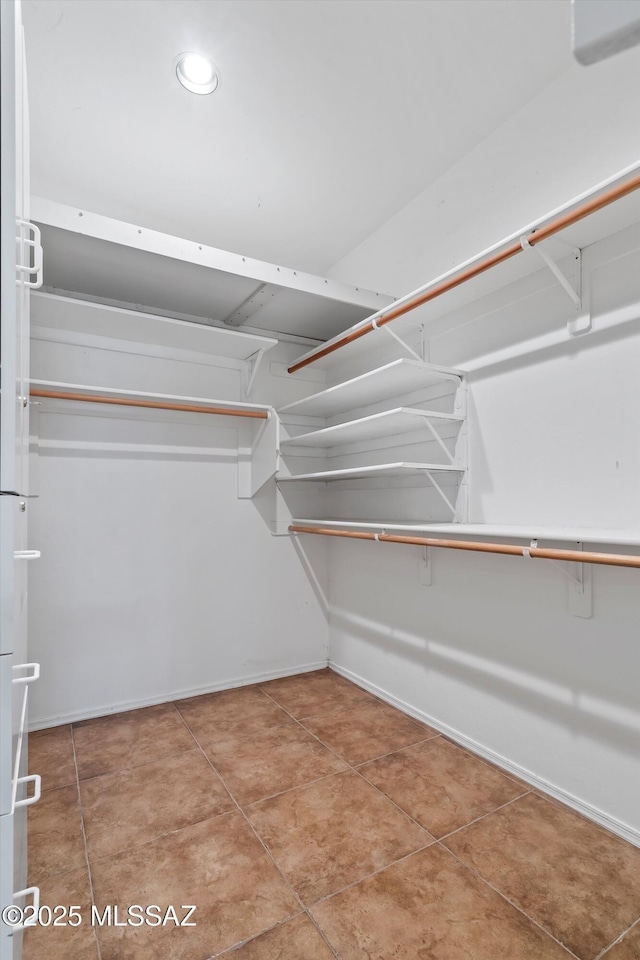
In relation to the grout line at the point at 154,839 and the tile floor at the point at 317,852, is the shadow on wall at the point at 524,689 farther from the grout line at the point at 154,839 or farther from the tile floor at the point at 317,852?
the grout line at the point at 154,839

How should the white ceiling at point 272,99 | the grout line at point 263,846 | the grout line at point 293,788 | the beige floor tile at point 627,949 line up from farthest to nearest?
1. the grout line at point 293,788
2. the white ceiling at point 272,99
3. the grout line at point 263,846
4. the beige floor tile at point 627,949

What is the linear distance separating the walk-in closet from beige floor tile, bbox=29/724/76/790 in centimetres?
2

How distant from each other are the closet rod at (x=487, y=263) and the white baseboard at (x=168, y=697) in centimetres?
195

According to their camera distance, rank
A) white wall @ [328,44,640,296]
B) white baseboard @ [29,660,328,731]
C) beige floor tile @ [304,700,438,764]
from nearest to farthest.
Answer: white wall @ [328,44,640,296], beige floor tile @ [304,700,438,764], white baseboard @ [29,660,328,731]

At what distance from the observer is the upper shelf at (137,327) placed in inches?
91.2

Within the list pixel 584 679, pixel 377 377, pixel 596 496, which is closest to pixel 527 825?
pixel 584 679

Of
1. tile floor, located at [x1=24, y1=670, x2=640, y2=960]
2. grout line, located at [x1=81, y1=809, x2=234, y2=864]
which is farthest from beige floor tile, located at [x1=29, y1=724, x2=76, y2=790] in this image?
grout line, located at [x1=81, y1=809, x2=234, y2=864]

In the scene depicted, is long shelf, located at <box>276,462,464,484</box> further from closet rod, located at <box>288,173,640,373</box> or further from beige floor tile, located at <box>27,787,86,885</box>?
beige floor tile, located at <box>27,787,86,885</box>

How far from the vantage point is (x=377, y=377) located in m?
2.28

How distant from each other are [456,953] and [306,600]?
2.11 m

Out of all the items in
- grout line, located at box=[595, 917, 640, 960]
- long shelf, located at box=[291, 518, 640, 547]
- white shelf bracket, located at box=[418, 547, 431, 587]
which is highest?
long shelf, located at box=[291, 518, 640, 547]

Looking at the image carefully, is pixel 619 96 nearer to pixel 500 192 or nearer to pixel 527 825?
pixel 500 192

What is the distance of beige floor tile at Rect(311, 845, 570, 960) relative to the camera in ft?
4.04

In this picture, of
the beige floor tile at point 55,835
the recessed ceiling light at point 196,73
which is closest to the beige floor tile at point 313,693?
the beige floor tile at point 55,835
